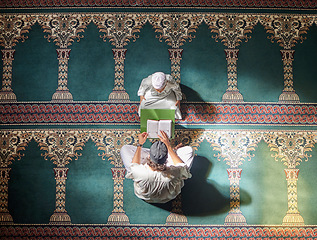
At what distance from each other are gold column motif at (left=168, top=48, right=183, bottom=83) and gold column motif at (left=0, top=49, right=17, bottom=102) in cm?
215

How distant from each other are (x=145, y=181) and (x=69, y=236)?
144 centimetres

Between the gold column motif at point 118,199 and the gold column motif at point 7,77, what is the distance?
1705 mm

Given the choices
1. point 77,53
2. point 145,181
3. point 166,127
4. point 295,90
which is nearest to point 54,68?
point 77,53

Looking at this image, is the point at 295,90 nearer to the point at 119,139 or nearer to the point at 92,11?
the point at 119,139

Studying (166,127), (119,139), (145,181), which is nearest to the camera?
(145,181)

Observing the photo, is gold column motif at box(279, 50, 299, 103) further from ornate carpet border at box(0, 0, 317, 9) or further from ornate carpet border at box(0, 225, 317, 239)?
ornate carpet border at box(0, 225, 317, 239)

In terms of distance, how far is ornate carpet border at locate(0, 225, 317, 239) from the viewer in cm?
416

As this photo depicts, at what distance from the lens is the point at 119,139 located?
4.30 m

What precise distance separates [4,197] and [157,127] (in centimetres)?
219

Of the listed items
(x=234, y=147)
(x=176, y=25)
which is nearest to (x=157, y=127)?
(x=234, y=147)

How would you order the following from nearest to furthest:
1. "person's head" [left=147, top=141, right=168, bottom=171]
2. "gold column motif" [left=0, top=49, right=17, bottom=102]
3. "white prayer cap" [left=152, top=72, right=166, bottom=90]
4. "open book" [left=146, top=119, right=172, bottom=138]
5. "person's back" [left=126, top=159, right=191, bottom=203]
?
"person's head" [left=147, top=141, right=168, bottom=171] < "person's back" [left=126, top=159, right=191, bottom=203] < "white prayer cap" [left=152, top=72, right=166, bottom=90] < "open book" [left=146, top=119, right=172, bottom=138] < "gold column motif" [left=0, top=49, right=17, bottom=102]

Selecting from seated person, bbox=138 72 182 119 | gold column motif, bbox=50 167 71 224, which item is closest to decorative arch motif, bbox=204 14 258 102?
seated person, bbox=138 72 182 119

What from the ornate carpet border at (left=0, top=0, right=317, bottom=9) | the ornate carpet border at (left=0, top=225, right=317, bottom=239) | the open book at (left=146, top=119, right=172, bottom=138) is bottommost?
the ornate carpet border at (left=0, top=225, right=317, bottom=239)

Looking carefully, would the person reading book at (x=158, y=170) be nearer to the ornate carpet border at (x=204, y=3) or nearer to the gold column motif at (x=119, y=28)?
the gold column motif at (x=119, y=28)
